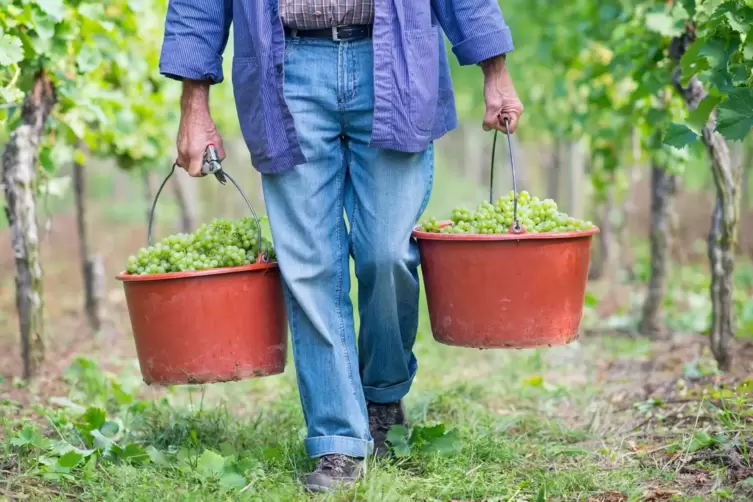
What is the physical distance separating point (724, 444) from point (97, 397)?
2.56m

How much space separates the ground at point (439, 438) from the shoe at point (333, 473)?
0.07m

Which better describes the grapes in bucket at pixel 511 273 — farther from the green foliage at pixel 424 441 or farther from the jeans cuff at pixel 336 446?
the jeans cuff at pixel 336 446

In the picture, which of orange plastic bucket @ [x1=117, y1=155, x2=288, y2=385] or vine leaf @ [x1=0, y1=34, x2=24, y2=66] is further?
vine leaf @ [x1=0, y1=34, x2=24, y2=66]

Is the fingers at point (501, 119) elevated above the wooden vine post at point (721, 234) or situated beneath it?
elevated above

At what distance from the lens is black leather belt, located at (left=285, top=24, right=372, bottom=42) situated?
2730mm

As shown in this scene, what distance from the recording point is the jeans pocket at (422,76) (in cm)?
271

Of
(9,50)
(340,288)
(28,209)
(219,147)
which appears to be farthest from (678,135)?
(28,209)

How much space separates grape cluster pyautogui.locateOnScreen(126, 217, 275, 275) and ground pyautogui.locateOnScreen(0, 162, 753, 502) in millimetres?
585

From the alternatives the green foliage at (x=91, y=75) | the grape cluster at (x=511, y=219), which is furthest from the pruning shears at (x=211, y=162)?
the green foliage at (x=91, y=75)

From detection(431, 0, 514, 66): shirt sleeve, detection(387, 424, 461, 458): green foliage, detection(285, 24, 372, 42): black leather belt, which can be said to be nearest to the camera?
detection(285, 24, 372, 42): black leather belt

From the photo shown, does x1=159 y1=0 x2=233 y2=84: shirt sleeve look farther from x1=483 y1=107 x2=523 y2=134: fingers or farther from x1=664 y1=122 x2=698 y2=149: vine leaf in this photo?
x1=664 y1=122 x2=698 y2=149: vine leaf

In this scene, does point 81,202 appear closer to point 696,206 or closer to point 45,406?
point 45,406

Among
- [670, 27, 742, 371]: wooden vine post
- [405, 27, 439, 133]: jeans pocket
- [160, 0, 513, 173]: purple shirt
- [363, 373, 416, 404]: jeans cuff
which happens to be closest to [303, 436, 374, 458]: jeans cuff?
[363, 373, 416, 404]: jeans cuff

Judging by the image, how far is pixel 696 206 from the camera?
695 inches
